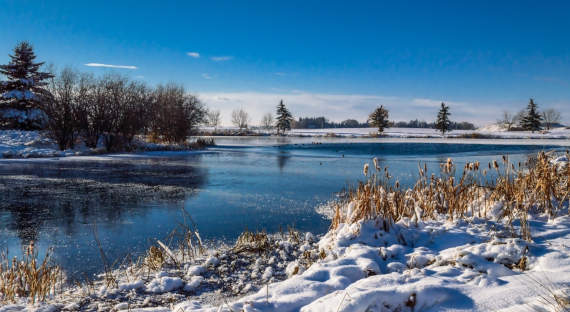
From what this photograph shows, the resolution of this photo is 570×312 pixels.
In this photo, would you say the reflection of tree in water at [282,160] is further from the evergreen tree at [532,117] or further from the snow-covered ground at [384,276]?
the evergreen tree at [532,117]

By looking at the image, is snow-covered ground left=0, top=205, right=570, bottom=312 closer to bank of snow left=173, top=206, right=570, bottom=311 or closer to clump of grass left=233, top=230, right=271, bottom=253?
bank of snow left=173, top=206, right=570, bottom=311

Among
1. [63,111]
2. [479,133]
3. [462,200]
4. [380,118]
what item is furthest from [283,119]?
[462,200]

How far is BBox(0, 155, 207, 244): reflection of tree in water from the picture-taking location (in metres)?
6.57

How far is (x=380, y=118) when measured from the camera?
2694 inches

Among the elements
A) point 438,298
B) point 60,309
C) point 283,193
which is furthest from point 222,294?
point 283,193

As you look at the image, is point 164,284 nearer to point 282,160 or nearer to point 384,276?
point 384,276

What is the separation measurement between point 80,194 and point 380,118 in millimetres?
64917

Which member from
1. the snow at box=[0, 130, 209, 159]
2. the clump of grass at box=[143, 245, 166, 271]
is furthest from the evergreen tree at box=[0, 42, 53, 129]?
the clump of grass at box=[143, 245, 166, 271]

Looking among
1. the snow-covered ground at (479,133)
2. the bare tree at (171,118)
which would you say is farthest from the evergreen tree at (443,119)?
the bare tree at (171,118)

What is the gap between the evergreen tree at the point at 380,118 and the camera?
67.9 m

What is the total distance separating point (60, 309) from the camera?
286 centimetres

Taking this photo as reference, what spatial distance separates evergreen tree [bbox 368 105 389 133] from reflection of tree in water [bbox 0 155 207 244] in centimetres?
5875

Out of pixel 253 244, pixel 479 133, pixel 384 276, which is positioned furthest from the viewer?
pixel 479 133

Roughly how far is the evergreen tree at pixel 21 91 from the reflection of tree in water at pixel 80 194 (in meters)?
16.7
